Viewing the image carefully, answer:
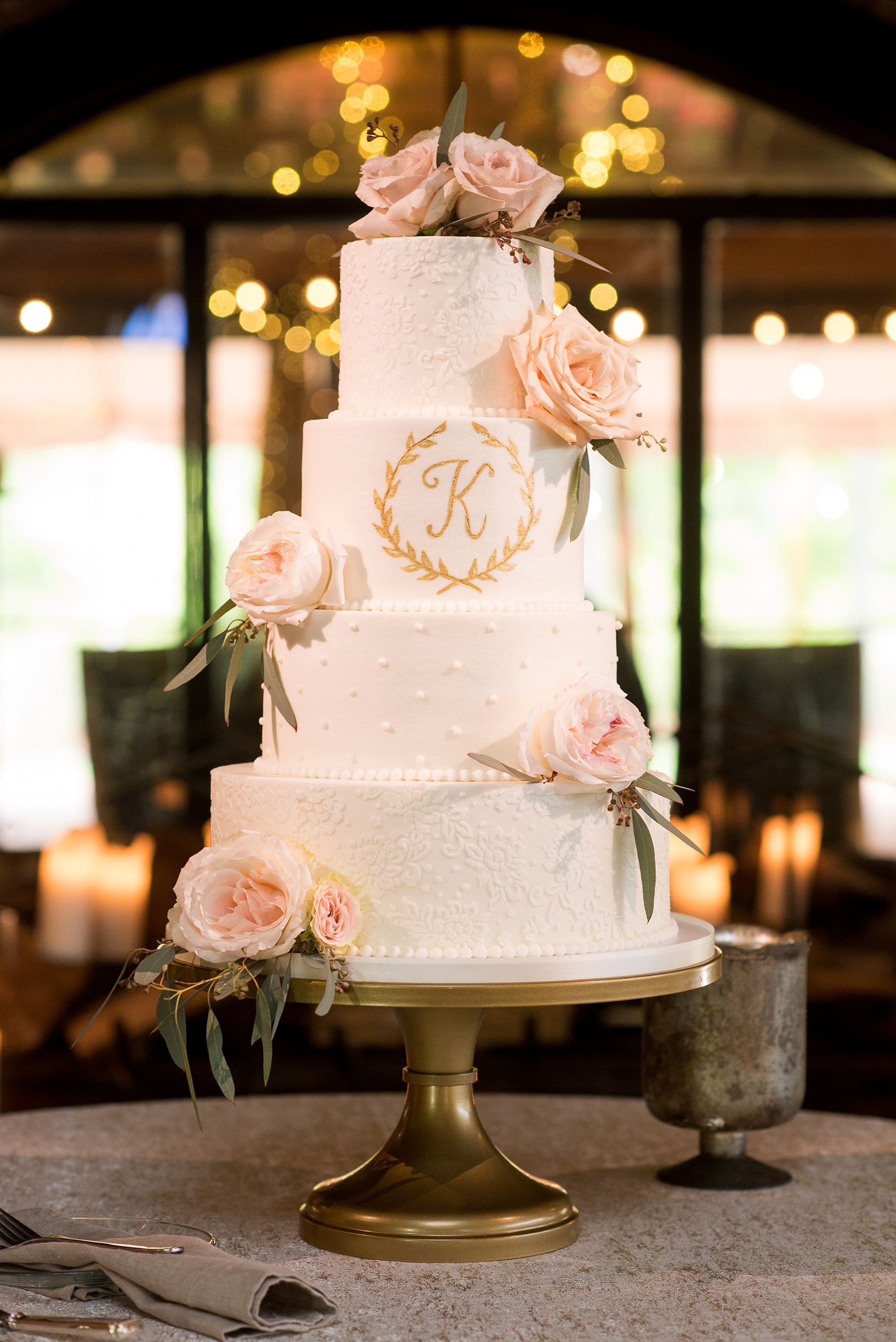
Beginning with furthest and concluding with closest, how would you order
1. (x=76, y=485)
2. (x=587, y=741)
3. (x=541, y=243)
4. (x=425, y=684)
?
(x=76, y=485) < (x=541, y=243) < (x=425, y=684) < (x=587, y=741)

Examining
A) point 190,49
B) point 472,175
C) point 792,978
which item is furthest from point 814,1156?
point 190,49

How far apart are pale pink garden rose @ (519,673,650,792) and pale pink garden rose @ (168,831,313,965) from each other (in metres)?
0.37

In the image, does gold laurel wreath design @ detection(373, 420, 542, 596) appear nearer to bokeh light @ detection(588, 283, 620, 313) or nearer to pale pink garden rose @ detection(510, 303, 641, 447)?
pale pink garden rose @ detection(510, 303, 641, 447)

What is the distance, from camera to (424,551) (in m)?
2.66

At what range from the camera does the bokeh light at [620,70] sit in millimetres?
6094

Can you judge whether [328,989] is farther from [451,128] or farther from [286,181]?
[286,181]

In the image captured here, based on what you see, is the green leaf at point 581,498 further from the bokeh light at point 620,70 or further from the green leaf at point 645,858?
the bokeh light at point 620,70

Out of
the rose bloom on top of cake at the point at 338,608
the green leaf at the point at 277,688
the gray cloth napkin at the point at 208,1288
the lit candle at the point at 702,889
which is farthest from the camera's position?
the lit candle at the point at 702,889

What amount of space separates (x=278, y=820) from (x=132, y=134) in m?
4.17

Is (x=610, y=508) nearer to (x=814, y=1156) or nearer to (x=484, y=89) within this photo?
(x=484, y=89)

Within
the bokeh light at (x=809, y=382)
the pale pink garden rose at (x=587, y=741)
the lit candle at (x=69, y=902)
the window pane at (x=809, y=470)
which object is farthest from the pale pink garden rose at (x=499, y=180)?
the lit candle at (x=69, y=902)

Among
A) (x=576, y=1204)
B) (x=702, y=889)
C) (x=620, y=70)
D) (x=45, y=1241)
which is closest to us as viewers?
(x=45, y=1241)

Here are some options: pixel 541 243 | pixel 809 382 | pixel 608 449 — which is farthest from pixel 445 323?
pixel 809 382

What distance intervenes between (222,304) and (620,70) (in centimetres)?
157
